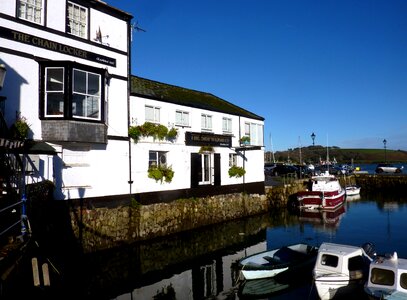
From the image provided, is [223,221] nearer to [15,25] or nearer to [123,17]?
[123,17]

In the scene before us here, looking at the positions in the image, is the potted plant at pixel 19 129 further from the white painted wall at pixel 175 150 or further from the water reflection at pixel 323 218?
the water reflection at pixel 323 218


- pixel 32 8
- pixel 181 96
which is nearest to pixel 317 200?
pixel 181 96

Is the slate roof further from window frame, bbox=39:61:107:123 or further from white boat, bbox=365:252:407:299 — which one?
white boat, bbox=365:252:407:299

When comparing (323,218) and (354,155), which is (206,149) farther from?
(354,155)

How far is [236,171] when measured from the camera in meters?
29.5

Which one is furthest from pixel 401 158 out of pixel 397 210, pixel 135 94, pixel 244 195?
pixel 135 94

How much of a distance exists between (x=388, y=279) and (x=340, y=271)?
2.09 metres

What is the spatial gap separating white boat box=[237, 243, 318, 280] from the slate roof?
40.3 ft

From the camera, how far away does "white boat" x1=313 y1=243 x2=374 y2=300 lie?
13.3 m

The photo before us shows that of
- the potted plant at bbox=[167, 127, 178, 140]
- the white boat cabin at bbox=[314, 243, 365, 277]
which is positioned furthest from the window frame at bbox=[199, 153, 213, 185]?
the white boat cabin at bbox=[314, 243, 365, 277]

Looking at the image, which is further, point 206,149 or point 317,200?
point 317,200

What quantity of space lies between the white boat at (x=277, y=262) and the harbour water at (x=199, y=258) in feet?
2.84

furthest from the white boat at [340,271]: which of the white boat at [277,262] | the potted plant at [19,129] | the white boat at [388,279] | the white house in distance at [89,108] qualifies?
the potted plant at [19,129]

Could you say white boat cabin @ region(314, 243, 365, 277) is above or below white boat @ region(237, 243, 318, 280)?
above
